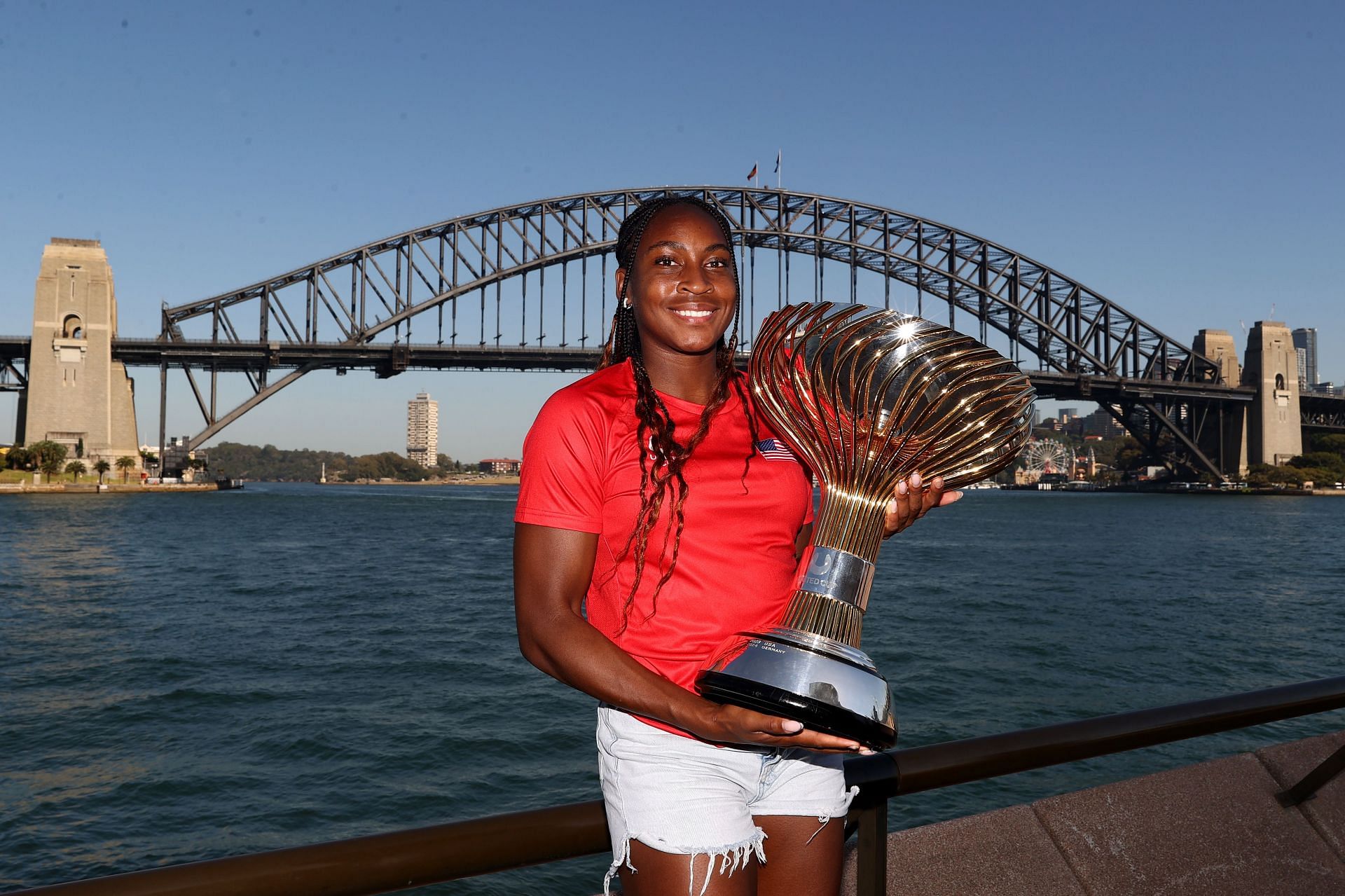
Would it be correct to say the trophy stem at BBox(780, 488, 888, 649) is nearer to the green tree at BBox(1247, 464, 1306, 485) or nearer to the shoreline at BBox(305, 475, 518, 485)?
the green tree at BBox(1247, 464, 1306, 485)

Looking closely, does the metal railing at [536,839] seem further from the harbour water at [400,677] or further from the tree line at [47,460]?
the tree line at [47,460]

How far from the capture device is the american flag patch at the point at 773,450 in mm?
1171

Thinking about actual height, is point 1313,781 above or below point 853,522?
below

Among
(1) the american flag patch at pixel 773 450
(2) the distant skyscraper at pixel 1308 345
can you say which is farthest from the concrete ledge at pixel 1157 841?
(2) the distant skyscraper at pixel 1308 345

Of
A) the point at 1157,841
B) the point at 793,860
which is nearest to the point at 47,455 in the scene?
the point at 1157,841

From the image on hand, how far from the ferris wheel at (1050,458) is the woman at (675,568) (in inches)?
4253

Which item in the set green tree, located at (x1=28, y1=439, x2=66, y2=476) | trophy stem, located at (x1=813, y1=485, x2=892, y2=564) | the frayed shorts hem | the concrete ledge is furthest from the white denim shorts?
green tree, located at (x1=28, y1=439, x2=66, y2=476)

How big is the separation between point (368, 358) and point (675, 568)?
47295 mm

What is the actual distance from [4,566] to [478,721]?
15675 millimetres

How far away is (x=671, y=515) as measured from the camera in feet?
3.61

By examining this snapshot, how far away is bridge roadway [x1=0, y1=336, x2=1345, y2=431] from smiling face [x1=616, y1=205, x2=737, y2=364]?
42.0 metres

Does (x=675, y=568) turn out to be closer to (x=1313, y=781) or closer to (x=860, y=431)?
(x=860, y=431)

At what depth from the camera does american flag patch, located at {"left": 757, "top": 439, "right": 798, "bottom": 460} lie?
117 cm

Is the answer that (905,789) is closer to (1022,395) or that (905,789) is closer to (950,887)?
(1022,395)
